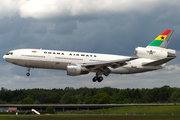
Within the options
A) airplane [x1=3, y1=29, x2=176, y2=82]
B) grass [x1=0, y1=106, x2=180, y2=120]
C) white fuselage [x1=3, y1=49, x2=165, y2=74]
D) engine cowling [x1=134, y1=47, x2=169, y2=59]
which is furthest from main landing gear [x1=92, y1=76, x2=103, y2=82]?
engine cowling [x1=134, y1=47, x2=169, y2=59]

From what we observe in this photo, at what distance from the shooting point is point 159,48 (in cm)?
6456

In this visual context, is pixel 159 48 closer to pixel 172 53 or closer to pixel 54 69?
pixel 172 53

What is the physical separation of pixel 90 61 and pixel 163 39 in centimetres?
2073

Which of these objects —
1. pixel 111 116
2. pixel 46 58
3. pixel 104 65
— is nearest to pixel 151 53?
pixel 104 65

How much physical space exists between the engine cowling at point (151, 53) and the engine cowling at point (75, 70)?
13786 mm

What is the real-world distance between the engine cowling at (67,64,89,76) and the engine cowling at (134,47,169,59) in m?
13.8

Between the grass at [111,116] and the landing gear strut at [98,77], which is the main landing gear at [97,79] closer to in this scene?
the landing gear strut at [98,77]

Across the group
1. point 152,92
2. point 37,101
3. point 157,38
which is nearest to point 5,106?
point 37,101

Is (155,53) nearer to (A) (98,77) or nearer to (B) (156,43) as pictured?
(B) (156,43)

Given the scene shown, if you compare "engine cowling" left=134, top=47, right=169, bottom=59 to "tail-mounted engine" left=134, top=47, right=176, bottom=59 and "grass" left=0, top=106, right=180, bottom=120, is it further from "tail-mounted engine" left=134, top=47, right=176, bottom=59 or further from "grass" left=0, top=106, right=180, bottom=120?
"grass" left=0, top=106, right=180, bottom=120

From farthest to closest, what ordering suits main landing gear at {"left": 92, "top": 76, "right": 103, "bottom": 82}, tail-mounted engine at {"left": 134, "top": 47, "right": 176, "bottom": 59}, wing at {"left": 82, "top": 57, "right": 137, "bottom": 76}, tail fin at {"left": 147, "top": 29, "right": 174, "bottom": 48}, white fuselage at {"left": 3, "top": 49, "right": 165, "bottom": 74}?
1. tail fin at {"left": 147, "top": 29, "right": 174, "bottom": 48}
2. tail-mounted engine at {"left": 134, "top": 47, "right": 176, "bottom": 59}
3. main landing gear at {"left": 92, "top": 76, "right": 103, "bottom": 82}
4. white fuselage at {"left": 3, "top": 49, "right": 165, "bottom": 74}
5. wing at {"left": 82, "top": 57, "right": 137, "bottom": 76}

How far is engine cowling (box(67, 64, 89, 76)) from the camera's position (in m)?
54.8

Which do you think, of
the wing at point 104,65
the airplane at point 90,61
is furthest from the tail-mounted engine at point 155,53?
the wing at point 104,65

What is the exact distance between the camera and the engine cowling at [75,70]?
54.8 meters
